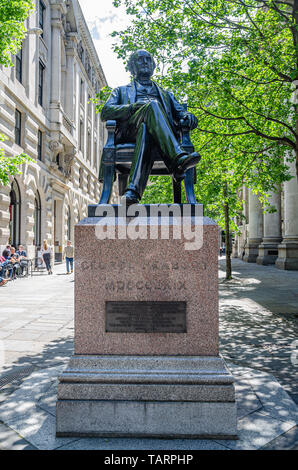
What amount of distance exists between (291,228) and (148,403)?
833 inches

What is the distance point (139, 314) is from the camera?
127 inches

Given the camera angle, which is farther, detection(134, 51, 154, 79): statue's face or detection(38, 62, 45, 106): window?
detection(38, 62, 45, 106): window

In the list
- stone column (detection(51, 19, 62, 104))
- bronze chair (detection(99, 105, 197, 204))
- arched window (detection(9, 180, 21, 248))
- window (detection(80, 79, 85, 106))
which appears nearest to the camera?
bronze chair (detection(99, 105, 197, 204))

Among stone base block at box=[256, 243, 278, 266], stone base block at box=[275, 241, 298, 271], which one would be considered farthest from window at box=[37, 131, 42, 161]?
stone base block at box=[256, 243, 278, 266]

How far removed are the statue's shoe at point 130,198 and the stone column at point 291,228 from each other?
20.1 metres

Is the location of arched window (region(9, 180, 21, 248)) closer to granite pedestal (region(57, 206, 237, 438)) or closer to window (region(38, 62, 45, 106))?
window (region(38, 62, 45, 106))

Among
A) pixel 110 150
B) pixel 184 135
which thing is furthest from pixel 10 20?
pixel 184 135

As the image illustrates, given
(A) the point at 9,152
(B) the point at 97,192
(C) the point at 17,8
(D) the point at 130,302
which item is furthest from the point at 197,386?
(B) the point at 97,192

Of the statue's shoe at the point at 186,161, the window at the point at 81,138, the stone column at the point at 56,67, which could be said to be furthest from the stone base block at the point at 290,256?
the window at the point at 81,138

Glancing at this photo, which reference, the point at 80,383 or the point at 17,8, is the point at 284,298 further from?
the point at 17,8

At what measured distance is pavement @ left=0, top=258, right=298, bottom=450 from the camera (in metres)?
2.88

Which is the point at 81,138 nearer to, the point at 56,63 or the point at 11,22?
the point at 56,63

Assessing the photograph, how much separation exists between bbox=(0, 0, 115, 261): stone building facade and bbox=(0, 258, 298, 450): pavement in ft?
38.1

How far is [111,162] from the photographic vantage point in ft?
13.6
